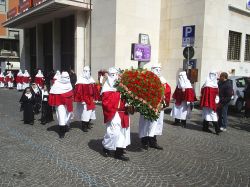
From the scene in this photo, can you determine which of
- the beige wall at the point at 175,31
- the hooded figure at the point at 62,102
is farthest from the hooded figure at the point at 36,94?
the beige wall at the point at 175,31

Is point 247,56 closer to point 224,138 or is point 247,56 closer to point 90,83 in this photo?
point 224,138

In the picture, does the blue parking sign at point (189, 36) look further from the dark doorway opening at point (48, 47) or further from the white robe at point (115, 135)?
the dark doorway opening at point (48, 47)

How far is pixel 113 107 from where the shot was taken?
19.8 feet

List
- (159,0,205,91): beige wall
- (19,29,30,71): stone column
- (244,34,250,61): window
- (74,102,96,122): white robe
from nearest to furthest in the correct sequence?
(74,102,96,122): white robe < (159,0,205,91): beige wall < (244,34,250,61): window < (19,29,30,71): stone column

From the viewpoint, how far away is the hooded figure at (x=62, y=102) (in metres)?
7.97

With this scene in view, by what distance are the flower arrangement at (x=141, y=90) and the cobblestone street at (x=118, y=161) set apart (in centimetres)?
109

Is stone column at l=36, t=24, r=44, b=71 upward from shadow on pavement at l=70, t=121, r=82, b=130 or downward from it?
upward

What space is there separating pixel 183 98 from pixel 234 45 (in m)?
11.0

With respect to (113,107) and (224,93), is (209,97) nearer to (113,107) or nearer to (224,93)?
(224,93)

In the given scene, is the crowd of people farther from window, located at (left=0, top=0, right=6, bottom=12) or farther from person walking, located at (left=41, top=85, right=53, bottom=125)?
window, located at (left=0, top=0, right=6, bottom=12)

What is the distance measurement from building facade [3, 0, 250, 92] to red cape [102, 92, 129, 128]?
35.6 feet

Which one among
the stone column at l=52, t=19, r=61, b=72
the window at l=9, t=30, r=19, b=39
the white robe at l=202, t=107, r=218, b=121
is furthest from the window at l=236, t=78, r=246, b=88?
the window at l=9, t=30, r=19, b=39

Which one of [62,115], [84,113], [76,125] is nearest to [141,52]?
[76,125]

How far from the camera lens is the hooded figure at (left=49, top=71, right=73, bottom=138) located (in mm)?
7969
